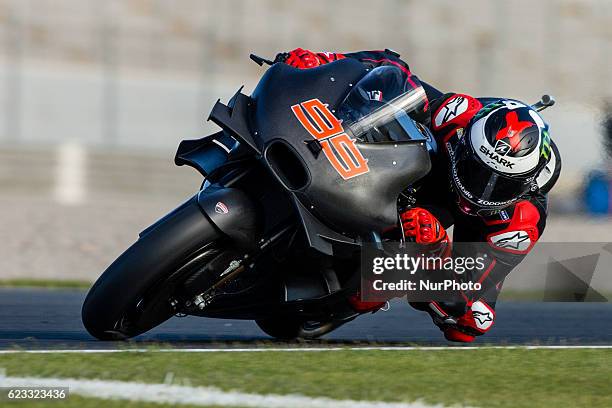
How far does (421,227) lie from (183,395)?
5.69 ft

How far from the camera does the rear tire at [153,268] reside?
15.8ft

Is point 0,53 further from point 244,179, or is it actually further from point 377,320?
point 244,179

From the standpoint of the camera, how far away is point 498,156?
5.34 metres

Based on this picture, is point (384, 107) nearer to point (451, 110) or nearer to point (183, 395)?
point (451, 110)

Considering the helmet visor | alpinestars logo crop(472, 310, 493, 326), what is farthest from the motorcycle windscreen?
alpinestars logo crop(472, 310, 493, 326)

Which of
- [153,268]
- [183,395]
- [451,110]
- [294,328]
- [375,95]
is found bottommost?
[294,328]

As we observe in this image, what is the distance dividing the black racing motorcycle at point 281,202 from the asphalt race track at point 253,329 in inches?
16.0

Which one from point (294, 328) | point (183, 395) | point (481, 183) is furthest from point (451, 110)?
point (183, 395)

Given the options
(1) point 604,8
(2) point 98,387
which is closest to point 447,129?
(2) point 98,387

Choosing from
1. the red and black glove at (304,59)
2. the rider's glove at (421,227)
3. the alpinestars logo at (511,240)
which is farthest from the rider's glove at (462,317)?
the red and black glove at (304,59)

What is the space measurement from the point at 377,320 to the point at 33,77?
1111 centimetres

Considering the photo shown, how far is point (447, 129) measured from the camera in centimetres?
577

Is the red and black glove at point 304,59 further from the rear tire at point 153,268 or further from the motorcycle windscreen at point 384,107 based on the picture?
the rear tire at point 153,268

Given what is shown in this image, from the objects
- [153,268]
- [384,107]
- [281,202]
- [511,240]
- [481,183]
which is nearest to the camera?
[153,268]
